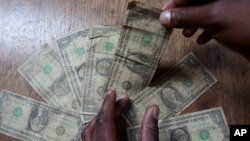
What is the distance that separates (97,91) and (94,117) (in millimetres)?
65

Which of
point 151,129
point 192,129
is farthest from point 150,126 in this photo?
point 192,129

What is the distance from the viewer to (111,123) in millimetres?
835

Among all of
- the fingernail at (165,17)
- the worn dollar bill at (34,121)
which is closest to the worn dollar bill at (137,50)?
the fingernail at (165,17)

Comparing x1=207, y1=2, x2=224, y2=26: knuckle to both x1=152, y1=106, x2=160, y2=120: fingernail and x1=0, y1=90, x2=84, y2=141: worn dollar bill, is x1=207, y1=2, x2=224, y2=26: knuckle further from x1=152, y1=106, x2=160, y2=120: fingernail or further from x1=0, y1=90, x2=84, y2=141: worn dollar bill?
x1=0, y1=90, x2=84, y2=141: worn dollar bill

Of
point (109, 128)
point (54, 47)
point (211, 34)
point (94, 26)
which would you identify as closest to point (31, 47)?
point (54, 47)

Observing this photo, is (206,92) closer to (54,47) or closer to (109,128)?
(109,128)

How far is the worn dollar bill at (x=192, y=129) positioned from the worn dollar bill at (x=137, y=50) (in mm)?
97

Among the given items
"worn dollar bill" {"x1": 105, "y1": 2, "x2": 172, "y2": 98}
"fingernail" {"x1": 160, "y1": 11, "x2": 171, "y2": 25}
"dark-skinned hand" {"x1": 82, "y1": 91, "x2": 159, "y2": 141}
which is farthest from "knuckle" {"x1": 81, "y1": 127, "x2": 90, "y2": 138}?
"fingernail" {"x1": 160, "y1": 11, "x2": 171, "y2": 25}

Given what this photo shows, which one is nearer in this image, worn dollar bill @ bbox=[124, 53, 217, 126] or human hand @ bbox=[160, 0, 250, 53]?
human hand @ bbox=[160, 0, 250, 53]

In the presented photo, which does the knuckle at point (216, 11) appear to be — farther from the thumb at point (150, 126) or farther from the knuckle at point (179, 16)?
the thumb at point (150, 126)

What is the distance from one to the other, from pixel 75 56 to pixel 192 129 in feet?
1.04

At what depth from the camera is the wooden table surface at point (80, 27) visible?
914 mm

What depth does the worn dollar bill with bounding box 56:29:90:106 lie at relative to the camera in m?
0.92

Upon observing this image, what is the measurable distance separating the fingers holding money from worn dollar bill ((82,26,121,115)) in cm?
4
